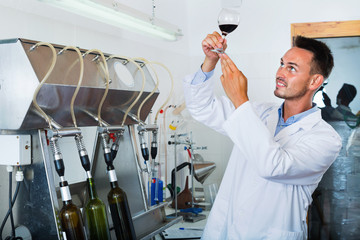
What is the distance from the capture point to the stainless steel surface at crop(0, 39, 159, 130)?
1.20 metres

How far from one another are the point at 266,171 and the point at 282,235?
31 centimetres

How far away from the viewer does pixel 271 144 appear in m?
1.20

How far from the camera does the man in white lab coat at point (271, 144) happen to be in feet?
4.04

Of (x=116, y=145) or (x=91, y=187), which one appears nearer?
(x=91, y=187)

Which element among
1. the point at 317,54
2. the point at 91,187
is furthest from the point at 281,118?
the point at 91,187

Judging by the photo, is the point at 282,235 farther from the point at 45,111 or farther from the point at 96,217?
the point at 45,111

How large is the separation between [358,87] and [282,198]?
2.19 m

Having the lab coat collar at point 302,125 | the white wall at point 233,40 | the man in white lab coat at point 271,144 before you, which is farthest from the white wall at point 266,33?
the lab coat collar at point 302,125

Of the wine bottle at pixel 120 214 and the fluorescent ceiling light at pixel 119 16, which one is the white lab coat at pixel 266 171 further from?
the fluorescent ceiling light at pixel 119 16

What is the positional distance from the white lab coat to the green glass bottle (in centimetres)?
41

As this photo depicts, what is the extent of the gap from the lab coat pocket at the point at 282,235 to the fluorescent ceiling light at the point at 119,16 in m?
1.20

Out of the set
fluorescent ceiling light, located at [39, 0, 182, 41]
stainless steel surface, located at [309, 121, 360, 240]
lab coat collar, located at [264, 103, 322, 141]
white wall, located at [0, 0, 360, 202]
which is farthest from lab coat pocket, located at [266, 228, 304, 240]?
stainless steel surface, located at [309, 121, 360, 240]

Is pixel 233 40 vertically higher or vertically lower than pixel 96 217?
higher

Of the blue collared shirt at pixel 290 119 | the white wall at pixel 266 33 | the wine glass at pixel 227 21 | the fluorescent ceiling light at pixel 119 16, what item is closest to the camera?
the wine glass at pixel 227 21
